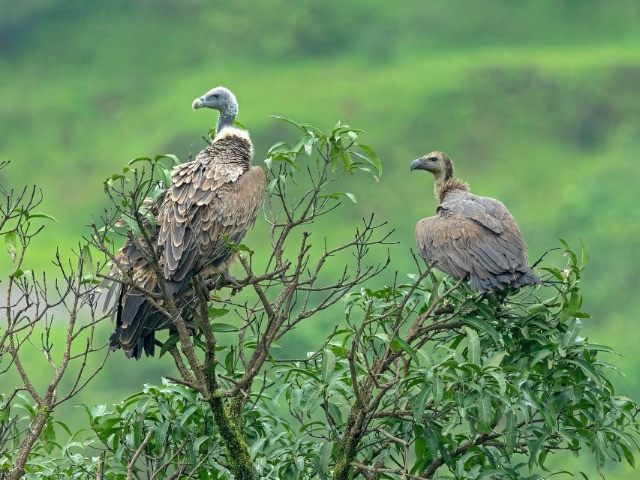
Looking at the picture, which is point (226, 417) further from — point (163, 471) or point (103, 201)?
point (103, 201)

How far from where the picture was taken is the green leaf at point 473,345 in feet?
19.9

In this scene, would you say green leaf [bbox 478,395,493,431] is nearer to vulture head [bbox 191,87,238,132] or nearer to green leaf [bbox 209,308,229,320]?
green leaf [bbox 209,308,229,320]

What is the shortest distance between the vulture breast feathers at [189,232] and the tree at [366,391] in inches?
18.5

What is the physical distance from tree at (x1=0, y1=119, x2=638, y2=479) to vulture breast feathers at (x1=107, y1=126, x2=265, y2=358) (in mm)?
471

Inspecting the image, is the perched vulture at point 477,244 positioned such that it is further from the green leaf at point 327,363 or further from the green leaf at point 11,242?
the green leaf at point 11,242

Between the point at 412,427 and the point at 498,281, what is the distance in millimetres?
1229

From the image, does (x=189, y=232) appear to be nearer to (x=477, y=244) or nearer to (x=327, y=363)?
(x=327, y=363)

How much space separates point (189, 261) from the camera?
731 cm

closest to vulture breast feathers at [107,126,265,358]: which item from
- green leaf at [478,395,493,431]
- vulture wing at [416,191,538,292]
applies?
vulture wing at [416,191,538,292]

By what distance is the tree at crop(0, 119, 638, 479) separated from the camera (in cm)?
611

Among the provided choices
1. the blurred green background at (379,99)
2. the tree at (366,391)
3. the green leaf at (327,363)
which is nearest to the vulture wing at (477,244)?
the tree at (366,391)

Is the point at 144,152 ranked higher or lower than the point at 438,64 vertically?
lower

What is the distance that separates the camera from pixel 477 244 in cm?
775

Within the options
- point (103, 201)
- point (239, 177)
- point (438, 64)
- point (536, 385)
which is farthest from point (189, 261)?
point (438, 64)
